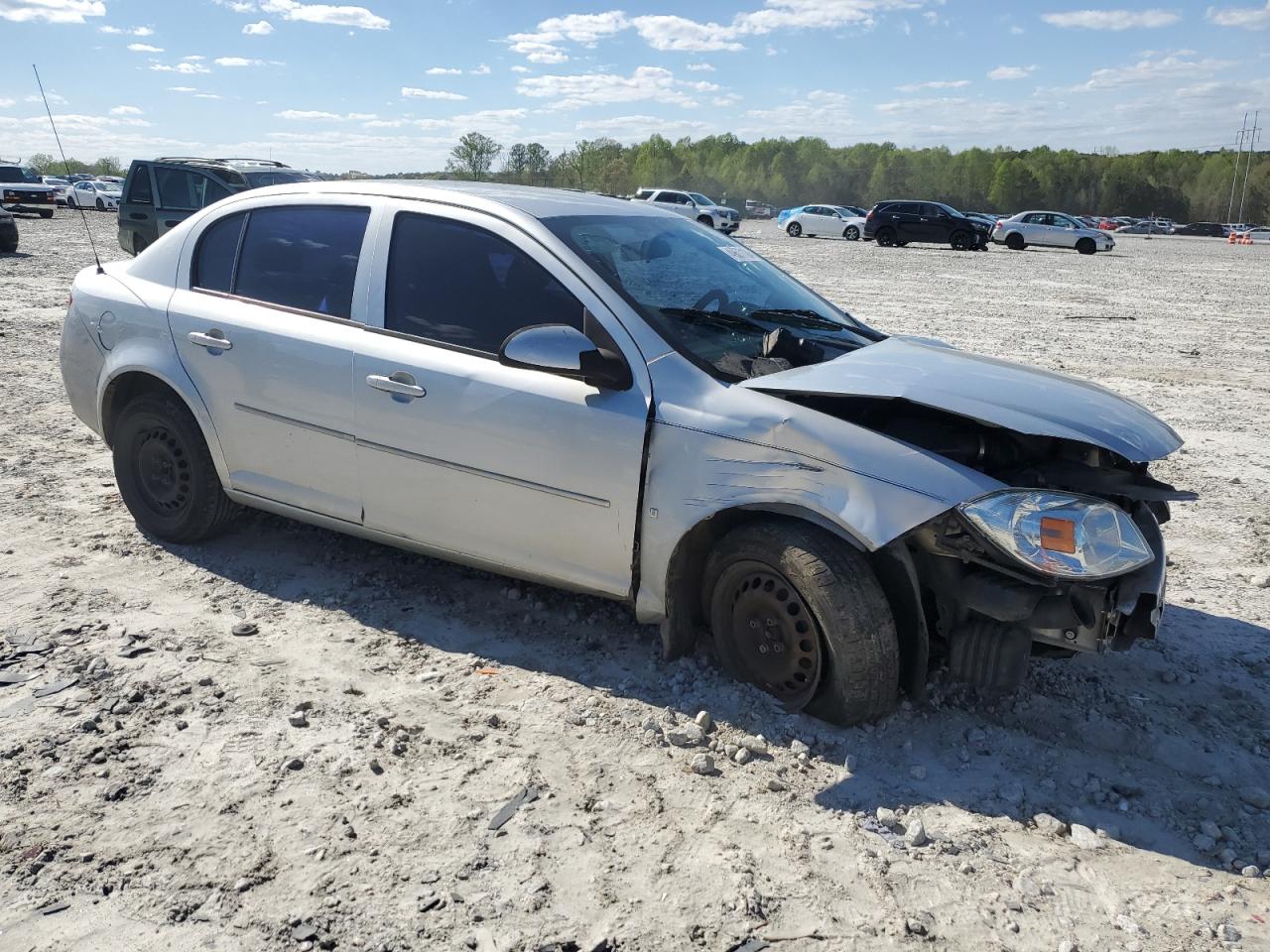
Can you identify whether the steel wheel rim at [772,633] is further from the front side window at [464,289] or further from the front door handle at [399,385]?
the front door handle at [399,385]

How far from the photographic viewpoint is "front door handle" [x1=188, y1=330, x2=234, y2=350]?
14.6ft

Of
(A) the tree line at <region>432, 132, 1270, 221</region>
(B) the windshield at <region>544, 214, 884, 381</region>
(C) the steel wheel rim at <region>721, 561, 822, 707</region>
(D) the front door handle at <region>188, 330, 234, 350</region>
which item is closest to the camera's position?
(C) the steel wheel rim at <region>721, 561, 822, 707</region>

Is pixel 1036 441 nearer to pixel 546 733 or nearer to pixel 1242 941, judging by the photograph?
pixel 1242 941

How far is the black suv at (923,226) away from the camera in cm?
3566

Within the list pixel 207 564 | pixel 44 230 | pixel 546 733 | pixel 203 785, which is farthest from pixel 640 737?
pixel 44 230

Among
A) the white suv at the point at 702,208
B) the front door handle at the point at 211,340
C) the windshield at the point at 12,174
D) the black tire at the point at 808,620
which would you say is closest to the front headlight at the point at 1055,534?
the black tire at the point at 808,620

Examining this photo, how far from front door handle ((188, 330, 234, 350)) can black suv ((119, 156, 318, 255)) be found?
11574 millimetres

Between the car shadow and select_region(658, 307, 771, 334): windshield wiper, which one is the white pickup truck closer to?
the car shadow

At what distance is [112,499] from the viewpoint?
567 cm

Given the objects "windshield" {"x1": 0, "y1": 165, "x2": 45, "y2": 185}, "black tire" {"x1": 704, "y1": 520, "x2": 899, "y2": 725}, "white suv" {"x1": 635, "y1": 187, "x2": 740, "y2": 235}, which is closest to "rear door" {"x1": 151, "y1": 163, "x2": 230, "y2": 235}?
"black tire" {"x1": 704, "y1": 520, "x2": 899, "y2": 725}

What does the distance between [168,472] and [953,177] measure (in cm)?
11851

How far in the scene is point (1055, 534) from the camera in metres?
3.05

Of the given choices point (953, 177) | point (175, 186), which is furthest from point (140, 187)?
point (953, 177)

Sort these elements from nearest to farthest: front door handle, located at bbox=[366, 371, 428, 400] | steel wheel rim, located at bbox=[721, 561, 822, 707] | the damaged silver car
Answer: the damaged silver car < steel wheel rim, located at bbox=[721, 561, 822, 707] < front door handle, located at bbox=[366, 371, 428, 400]
